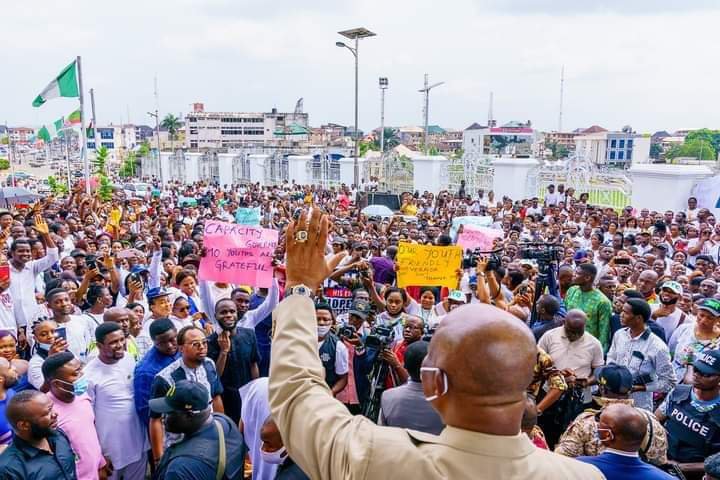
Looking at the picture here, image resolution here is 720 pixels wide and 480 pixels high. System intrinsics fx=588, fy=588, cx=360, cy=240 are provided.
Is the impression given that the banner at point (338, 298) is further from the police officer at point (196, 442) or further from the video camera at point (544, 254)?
the police officer at point (196, 442)

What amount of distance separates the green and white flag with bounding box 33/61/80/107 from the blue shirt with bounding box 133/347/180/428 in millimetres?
14846

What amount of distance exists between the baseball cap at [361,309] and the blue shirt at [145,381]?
1900mm

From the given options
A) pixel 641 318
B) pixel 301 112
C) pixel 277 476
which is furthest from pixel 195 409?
pixel 301 112

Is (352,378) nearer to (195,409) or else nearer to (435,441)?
(195,409)

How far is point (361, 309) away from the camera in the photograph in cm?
567

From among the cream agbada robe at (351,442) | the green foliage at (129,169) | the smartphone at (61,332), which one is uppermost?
the cream agbada robe at (351,442)

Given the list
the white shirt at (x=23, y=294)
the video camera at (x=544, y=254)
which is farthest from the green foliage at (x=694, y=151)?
the white shirt at (x=23, y=294)

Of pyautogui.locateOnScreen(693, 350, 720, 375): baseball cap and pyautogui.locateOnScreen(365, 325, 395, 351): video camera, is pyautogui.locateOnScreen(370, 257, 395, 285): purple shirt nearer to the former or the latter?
pyautogui.locateOnScreen(365, 325, 395, 351): video camera

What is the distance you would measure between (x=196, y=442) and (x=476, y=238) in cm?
672

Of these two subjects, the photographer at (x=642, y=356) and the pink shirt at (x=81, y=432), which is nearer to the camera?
the pink shirt at (x=81, y=432)

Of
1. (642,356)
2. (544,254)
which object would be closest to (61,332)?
(642,356)

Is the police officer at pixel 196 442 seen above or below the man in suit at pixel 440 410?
below

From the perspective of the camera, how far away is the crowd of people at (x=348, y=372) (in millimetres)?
1331

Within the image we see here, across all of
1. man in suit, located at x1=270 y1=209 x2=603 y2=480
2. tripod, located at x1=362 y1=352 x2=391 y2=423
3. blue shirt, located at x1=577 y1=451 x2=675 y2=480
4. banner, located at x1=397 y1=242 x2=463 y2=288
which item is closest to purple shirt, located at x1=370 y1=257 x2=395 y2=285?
banner, located at x1=397 y1=242 x2=463 y2=288
